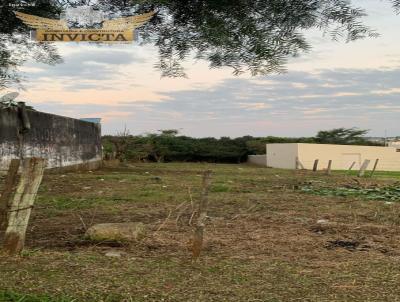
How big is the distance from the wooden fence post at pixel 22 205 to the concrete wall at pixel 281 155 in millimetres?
33972

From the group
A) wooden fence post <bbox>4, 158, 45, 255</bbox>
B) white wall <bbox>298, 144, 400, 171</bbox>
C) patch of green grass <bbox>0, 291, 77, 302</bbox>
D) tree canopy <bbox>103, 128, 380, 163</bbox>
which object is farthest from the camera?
white wall <bbox>298, 144, 400, 171</bbox>

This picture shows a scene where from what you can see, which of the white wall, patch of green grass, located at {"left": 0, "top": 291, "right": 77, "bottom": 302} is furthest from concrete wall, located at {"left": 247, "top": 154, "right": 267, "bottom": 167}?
patch of green grass, located at {"left": 0, "top": 291, "right": 77, "bottom": 302}

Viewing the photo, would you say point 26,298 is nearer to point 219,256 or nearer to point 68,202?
point 219,256

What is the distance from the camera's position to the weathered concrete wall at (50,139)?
45.6ft

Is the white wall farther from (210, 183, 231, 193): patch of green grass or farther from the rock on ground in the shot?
the rock on ground

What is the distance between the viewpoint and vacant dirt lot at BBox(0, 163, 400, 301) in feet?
12.7

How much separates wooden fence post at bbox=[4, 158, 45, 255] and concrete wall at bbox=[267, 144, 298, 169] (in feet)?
111

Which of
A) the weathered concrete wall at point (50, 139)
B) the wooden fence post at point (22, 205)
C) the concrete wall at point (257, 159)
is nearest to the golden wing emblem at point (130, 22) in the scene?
the wooden fence post at point (22, 205)

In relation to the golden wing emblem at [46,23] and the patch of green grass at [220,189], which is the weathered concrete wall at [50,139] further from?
the golden wing emblem at [46,23]

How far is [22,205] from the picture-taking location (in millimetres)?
4586

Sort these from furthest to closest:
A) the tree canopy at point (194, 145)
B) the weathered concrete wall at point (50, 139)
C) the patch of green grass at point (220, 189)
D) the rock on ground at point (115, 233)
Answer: the tree canopy at point (194, 145) → the weathered concrete wall at point (50, 139) → the patch of green grass at point (220, 189) → the rock on ground at point (115, 233)

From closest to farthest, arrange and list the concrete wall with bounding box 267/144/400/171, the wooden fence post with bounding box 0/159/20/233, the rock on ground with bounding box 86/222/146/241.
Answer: the wooden fence post with bounding box 0/159/20/233
the rock on ground with bounding box 86/222/146/241
the concrete wall with bounding box 267/144/400/171

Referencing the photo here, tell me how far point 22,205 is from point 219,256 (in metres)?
1.83

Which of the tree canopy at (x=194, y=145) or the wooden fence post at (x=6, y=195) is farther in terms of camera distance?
the tree canopy at (x=194, y=145)
